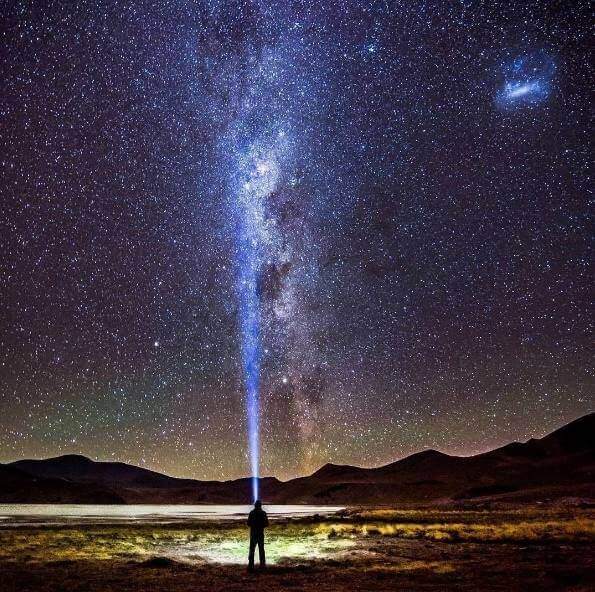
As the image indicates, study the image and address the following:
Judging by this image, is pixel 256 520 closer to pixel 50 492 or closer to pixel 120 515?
pixel 120 515

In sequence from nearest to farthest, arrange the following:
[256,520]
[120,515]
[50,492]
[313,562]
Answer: [256,520] < [313,562] < [120,515] < [50,492]

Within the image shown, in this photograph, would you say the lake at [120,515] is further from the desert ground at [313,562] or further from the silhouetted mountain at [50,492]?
the silhouetted mountain at [50,492]

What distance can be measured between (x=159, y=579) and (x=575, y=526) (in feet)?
81.2

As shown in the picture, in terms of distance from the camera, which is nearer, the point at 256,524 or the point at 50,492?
the point at 256,524

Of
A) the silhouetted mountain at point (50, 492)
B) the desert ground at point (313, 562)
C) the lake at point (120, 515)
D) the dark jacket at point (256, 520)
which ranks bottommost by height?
the desert ground at point (313, 562)

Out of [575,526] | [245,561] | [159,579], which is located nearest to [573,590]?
[159,579]

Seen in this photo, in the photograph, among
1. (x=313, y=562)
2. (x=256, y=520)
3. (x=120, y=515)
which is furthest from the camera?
(x=120, y=515)

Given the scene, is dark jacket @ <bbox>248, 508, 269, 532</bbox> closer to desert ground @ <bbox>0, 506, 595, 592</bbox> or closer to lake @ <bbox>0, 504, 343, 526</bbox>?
desert ground @ <bbox>0, 506, 595, 592</bbox>

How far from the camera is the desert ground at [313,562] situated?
1363 cm

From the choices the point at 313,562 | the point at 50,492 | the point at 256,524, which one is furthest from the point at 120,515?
the point at 50,492

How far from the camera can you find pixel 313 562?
1831cm

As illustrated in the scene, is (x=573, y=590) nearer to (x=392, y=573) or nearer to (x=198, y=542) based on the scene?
(x=392, y=573)

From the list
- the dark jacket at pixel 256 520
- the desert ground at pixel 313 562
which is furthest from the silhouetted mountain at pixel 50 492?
the dark jacket at pixel 256 520

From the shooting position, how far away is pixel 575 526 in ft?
104
